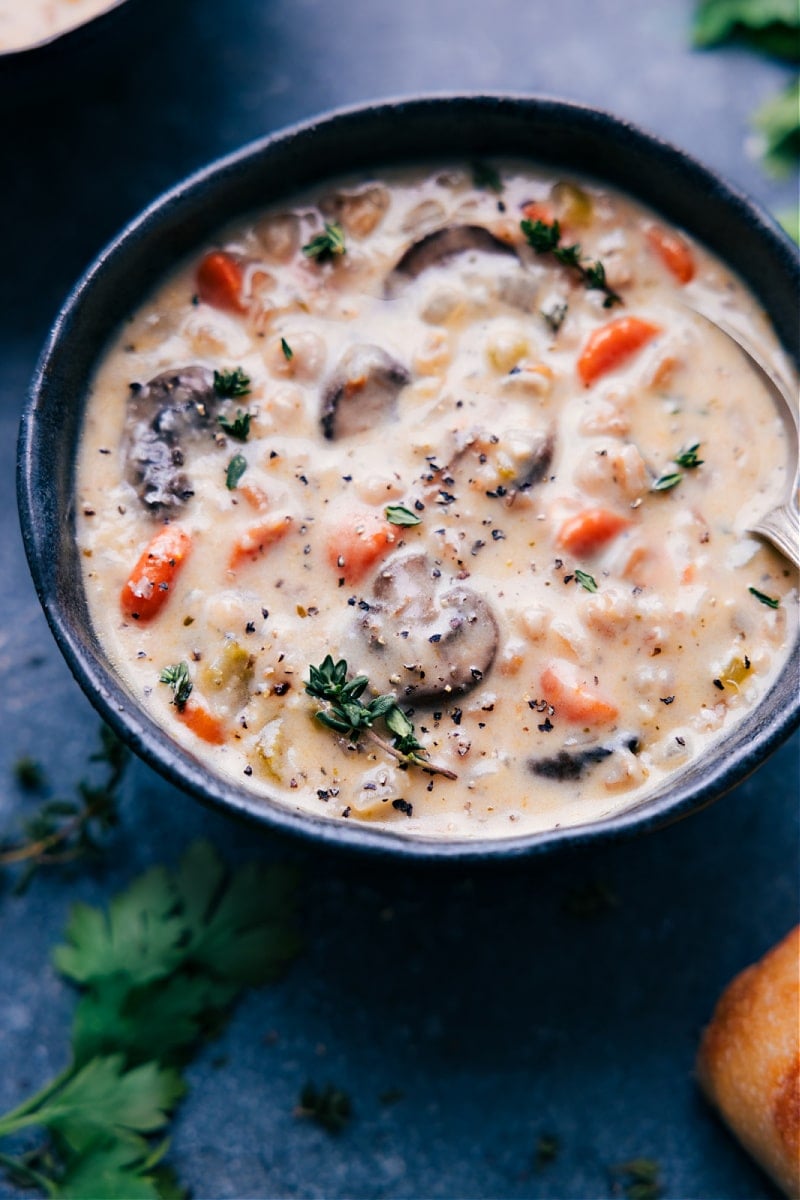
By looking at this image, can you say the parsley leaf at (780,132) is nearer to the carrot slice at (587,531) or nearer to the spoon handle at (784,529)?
the spoon handle at (784,529)

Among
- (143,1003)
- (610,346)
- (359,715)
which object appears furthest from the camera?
(143,1003)

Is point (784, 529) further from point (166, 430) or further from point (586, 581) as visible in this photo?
point (166, 430)

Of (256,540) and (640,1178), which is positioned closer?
(256,540)

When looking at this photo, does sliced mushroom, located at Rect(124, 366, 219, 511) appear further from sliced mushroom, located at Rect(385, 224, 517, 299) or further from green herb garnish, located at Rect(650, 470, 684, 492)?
green herb garnish, located at Rect(650, 470, 684, 492)

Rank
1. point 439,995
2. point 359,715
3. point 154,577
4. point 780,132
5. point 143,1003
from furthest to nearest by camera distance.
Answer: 1. point 780,132
2. point 439,995
3. point 143,1003
4. point 154,577
5. point 359,715

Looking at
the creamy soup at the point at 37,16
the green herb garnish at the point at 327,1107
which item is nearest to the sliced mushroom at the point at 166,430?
the creamy soup at the point at 37,16

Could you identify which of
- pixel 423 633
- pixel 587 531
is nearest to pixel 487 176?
pixel 587 531

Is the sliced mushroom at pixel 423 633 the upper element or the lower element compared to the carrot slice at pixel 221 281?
lower

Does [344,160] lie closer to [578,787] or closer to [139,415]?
[139,415]
